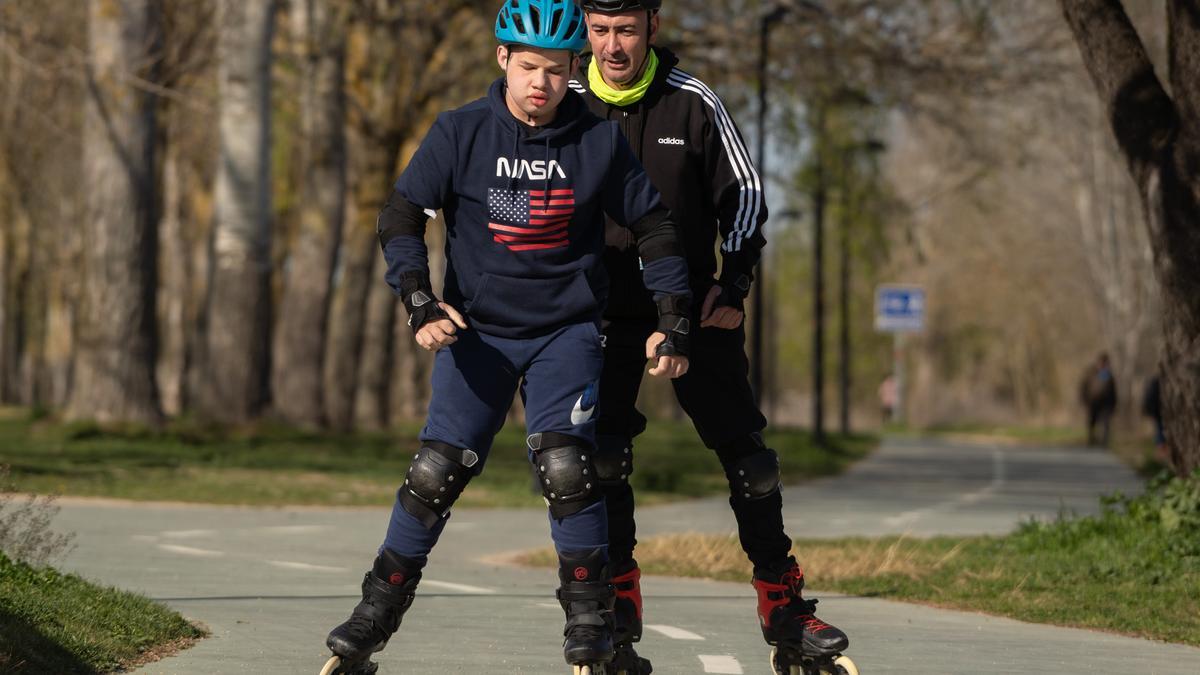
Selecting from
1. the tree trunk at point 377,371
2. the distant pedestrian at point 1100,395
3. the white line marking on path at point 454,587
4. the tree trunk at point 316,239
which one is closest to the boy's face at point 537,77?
the white line marking on path at point 454,587

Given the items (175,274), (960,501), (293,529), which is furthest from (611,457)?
(175,274)

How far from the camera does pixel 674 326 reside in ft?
19.4

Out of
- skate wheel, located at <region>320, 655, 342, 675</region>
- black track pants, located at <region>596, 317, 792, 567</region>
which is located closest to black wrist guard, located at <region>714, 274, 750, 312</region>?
black track pants, located at <region>596, 317, 792, 567</region>

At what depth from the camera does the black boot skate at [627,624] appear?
6.16 m

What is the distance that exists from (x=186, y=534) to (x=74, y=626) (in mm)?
6095

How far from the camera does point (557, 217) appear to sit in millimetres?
5863

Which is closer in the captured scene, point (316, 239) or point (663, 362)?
point (663, 362)

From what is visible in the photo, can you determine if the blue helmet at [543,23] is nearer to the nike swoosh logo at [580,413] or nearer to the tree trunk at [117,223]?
the nike swoosh logo at [580,413]

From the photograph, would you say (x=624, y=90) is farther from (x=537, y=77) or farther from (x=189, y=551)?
(x=189, y=551)

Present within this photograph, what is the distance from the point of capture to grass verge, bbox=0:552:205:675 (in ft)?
20.8

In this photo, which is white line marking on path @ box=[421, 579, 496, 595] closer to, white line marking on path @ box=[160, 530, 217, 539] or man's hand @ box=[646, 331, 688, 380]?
white line marking on path @ box=[160, 530, 217, 539]

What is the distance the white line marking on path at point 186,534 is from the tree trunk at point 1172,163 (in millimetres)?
5866

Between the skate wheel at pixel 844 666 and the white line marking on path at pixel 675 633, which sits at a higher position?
the skate wheel at pixel 844 666

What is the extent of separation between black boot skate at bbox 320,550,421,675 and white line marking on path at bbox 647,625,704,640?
2.28 meters
